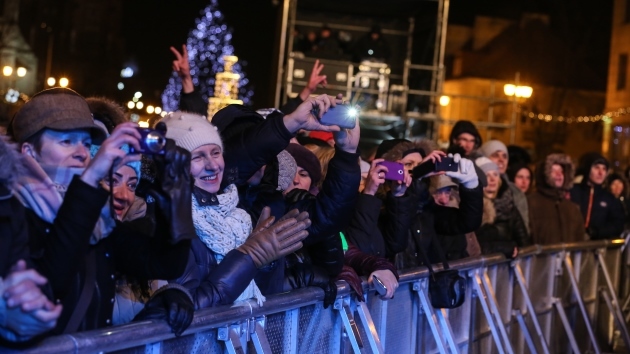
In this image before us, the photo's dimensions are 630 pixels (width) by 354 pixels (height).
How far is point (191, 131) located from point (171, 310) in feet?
3.48

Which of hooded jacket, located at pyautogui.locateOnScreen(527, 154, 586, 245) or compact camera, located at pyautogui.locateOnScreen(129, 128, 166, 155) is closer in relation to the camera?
compact camera, located at pyautogui.locateOnScreen(129, 128, 166, 155)

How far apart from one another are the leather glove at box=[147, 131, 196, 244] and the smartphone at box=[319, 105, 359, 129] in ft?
4.94

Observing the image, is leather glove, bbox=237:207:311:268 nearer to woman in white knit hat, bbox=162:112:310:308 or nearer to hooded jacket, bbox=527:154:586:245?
woman in white knit hat, bbox=162:112:310:308

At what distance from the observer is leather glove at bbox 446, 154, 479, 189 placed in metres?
7.69

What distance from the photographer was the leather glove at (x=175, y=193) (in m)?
4.05

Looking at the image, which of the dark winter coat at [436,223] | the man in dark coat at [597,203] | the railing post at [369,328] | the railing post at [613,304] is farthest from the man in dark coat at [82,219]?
the man in dark coat at [597,203]

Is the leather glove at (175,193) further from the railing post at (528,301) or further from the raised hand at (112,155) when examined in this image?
the railing post at (528,301)

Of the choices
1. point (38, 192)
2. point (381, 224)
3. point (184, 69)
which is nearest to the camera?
point (38, 192)

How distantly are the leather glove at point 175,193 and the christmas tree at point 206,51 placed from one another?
45332 millimetres

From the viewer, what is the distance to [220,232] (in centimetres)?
493

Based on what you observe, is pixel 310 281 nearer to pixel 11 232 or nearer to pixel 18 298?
pixel 11 232

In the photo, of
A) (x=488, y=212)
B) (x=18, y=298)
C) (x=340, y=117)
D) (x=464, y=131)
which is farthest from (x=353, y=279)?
(x=464, y=131)

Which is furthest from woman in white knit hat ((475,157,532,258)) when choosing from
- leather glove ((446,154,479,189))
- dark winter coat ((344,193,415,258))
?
dark winter coat ((344,193,415,258))

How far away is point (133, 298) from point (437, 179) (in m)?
4.09
